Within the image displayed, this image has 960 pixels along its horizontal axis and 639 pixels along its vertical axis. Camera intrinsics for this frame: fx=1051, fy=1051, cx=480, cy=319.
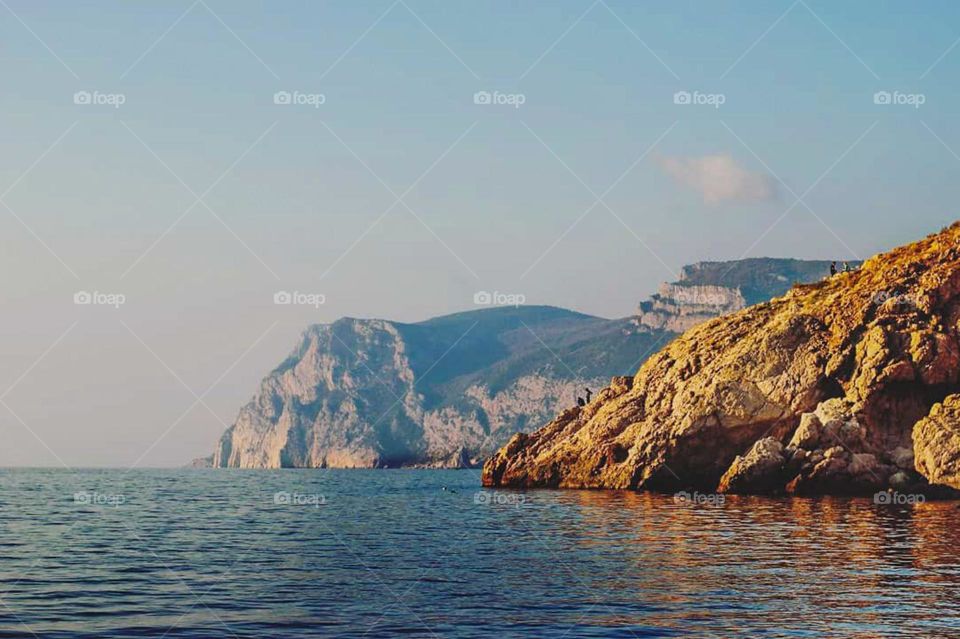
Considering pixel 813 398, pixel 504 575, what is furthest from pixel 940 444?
pixel 504 575

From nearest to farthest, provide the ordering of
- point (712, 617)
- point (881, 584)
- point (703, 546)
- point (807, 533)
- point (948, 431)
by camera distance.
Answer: point (712, 617)
point (881, 584)
point (703, 546)
point (807, 533)
point (948, 431)

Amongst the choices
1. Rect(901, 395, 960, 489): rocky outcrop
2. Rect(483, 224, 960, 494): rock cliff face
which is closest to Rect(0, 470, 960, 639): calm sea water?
Rect(901, 395, 960, 489): rocky outcrop

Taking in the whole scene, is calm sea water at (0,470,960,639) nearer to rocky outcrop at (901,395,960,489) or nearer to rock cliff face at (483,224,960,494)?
rocky outcrop at (901,395,960,489)

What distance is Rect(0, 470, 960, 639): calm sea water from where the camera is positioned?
3025 cm

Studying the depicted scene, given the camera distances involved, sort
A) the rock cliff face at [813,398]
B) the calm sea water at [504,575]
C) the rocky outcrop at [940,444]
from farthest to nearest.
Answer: the rock cliff face at [813,398]
the rocky outcrop at [940,444]
the calm sea water at [504,575]

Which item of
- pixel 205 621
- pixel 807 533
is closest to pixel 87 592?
pixel 205 621

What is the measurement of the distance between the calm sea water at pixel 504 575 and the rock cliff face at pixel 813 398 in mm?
11294

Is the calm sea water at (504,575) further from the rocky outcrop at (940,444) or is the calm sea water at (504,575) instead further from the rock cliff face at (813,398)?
the rock cliff face at (813,398)

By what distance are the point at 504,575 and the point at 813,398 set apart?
52.5m

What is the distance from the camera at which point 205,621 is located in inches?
1230

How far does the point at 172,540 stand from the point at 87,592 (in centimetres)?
1861

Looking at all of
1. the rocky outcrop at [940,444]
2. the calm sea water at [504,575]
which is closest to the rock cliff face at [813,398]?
the rocky outcrop at [940,444]

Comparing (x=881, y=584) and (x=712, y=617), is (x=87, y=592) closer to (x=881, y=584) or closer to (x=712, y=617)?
(x=712, y=617)

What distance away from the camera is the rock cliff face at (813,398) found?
265 feet
